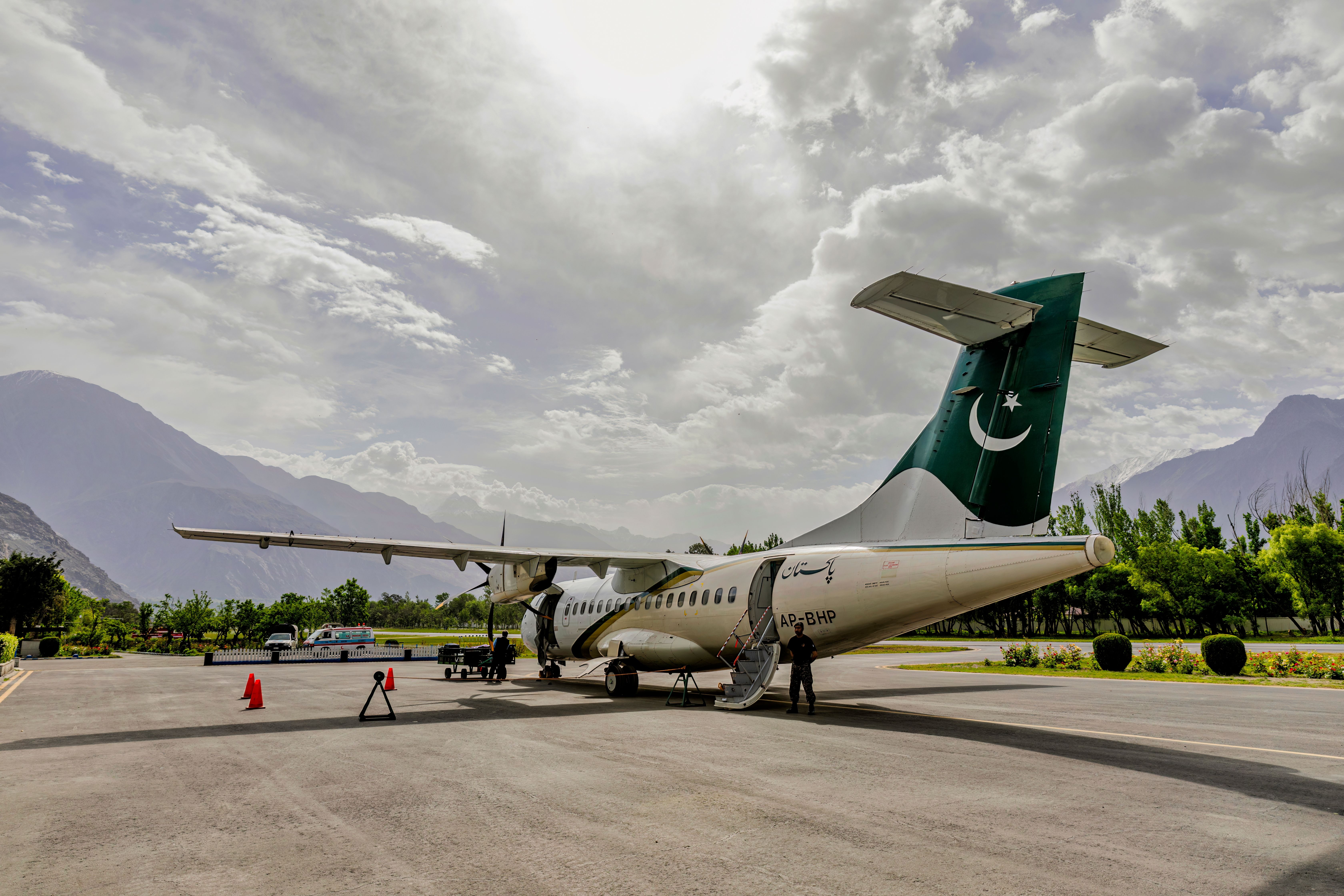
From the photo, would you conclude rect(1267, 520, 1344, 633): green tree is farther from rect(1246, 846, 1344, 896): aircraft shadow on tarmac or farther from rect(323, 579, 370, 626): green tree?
rect(323, 579, 370, 626): green tree

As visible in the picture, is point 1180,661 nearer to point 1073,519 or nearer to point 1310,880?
point 1310,880

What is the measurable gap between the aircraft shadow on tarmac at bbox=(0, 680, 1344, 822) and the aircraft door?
6.43 feet

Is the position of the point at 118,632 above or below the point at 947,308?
below

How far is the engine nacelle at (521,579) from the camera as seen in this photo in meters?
21.1

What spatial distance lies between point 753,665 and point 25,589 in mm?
55098

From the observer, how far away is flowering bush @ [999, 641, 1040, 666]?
2959 centimetres

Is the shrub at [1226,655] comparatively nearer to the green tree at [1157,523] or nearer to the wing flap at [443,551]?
the wing flap at [443,551]

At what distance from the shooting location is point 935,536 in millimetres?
14031

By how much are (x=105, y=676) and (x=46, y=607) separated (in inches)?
1300

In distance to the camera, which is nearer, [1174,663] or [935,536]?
[935,536]

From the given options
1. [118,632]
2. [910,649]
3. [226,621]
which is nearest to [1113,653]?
[910,649]

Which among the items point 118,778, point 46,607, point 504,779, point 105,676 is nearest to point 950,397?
point 504,779

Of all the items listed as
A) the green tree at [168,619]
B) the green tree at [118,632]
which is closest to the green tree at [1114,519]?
the green tree at [168,619]

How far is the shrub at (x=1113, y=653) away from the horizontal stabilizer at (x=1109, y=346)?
51.8 ft
